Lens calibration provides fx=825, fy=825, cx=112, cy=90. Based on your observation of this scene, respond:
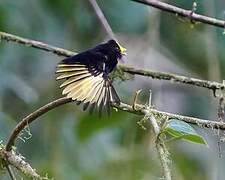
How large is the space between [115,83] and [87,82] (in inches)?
50.0

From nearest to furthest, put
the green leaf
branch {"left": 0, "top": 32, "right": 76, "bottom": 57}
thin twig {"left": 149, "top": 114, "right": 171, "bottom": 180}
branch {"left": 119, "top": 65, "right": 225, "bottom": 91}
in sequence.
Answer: thin twig {"left": 149, "top": 114, "right": 171, "bottom": 180}, the green leaf, branch {"left": 119, "top": 65, "right": 225, "bottom": 91}, branch {"left": 0, "top": 32, "right": 76, "bottom": 57}

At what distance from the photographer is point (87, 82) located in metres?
1.29

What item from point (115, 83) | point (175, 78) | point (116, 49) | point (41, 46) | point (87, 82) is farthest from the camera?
point (115, 83)

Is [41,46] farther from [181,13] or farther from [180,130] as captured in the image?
[180,130]

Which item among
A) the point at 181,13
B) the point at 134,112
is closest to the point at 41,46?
the point at 181,13

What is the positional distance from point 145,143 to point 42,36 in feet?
2.06

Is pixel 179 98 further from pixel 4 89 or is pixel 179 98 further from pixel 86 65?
pixel 86 65

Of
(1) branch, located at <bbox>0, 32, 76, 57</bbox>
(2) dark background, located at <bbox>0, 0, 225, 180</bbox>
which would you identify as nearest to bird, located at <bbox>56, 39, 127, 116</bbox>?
(1) branch, located at <bbox>0, 32, 76, 57</bbox>

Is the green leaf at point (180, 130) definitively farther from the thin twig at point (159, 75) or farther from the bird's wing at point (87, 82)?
the thin twig at point (159, 75)

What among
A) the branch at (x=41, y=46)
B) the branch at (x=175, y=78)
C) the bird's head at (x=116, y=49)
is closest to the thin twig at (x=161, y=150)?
the bird's head at (x=116, y=49)

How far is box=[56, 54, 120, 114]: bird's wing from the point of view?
125 centimetres

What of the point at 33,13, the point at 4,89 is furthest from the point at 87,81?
the point at 33,13

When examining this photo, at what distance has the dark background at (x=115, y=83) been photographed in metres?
2.62

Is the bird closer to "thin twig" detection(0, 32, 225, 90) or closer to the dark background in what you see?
"thin twig" detection(0, 32, 225, 90)
